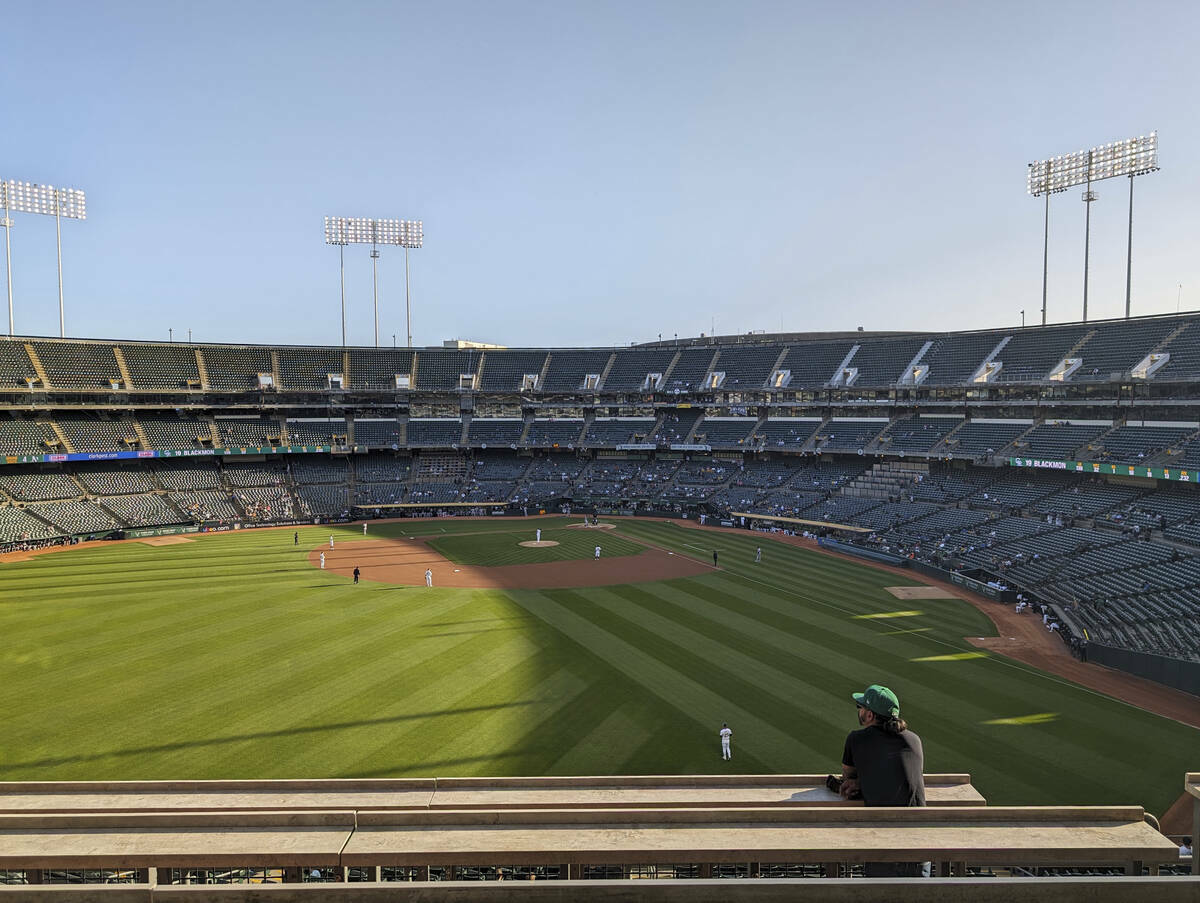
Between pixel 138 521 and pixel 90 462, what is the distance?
480 inches

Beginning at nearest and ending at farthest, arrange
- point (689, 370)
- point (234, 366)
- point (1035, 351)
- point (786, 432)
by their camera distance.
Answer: point (1035, 351), point (786, 432), point (234, 366), point (689, 370)

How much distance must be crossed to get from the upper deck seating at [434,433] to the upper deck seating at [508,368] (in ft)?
21.7

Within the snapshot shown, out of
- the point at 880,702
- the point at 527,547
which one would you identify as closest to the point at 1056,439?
the point at 527,547

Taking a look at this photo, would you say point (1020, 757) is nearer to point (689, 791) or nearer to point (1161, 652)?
point (1161, 652)

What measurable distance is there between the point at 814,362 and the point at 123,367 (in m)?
73.1

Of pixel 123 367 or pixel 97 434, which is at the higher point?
pixel 123 367

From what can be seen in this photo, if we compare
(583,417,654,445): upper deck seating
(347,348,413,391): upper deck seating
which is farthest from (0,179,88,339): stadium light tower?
(583,417,654,445): upper deck seating

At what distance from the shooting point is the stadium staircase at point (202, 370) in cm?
7244

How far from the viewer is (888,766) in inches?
231

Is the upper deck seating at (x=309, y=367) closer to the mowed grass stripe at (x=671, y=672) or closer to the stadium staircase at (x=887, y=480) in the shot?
the mowed grass stripe at (x=671, y=672)

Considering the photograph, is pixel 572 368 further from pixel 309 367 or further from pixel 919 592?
pixel 919 592

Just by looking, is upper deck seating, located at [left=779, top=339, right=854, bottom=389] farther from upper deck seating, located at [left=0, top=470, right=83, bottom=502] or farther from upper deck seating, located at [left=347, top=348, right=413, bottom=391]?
upper deck seating, located at [left=0, top=470, right=83, bottom=502]

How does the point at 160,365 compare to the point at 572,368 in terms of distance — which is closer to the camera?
the point at 160,365

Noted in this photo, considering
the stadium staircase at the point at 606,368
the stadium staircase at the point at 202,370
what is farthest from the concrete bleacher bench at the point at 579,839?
the stadium staircase at the point at 606,368
